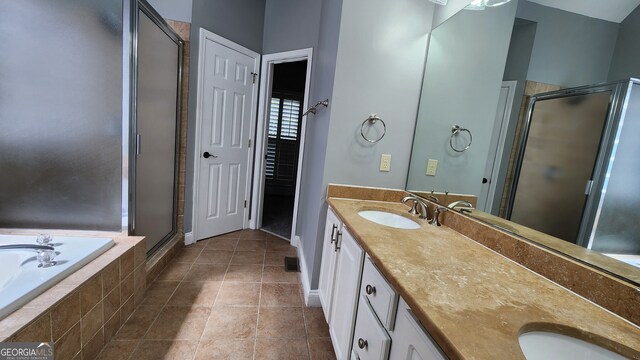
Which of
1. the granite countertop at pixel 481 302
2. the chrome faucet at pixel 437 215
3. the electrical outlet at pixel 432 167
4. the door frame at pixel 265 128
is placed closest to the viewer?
the granite countertop at pixel 481 302

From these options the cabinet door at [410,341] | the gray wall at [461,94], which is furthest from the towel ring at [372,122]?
the cabinet door at [410,341]

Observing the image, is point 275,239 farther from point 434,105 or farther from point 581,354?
point 581,354

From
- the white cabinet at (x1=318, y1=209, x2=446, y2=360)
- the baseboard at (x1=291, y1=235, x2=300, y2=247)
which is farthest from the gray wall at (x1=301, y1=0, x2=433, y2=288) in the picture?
the baseboard at (x1=291, y1=235, x2=300, y2=247)

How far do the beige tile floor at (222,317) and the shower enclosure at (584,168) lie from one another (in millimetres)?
1269

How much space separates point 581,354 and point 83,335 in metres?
1.83

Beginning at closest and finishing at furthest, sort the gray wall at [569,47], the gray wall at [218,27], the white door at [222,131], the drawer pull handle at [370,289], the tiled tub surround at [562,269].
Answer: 1. the tiled tub surround at [562,269]
2. the gray wall at [569,47]
3. the drawer pull handle at [370,289]
4. the gray wall at [218,27]
5. the white door at [222,131]

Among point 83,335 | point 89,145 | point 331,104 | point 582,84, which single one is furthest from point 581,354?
point 89,145

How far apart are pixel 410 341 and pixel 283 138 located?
15.4ft

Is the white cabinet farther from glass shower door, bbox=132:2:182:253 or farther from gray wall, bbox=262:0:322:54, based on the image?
gray wall, bbox=262:0:322:54

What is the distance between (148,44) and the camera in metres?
1.75

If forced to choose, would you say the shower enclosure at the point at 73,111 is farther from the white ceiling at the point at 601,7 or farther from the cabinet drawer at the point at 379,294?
the white ceiling at the point at 601,7

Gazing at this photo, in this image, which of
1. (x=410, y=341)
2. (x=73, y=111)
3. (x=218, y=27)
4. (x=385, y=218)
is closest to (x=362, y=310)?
(x=410, y=341)

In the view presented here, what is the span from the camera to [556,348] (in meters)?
0.56

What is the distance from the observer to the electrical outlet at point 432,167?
1.60 metres
